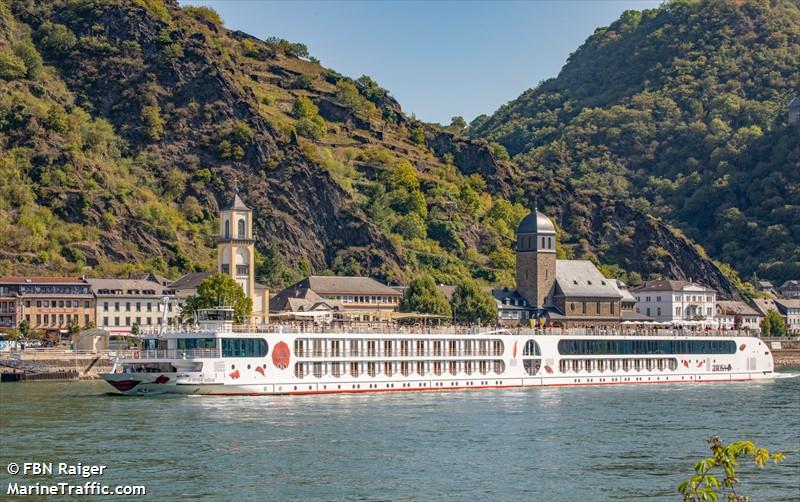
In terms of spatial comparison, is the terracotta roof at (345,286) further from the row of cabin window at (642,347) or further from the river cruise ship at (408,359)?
the row of cabin window at (642,347)

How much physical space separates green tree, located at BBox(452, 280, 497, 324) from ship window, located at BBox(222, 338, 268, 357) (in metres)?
43.8

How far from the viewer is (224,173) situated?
137 m

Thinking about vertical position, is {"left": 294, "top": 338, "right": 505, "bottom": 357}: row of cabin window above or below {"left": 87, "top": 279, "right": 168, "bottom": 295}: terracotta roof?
below

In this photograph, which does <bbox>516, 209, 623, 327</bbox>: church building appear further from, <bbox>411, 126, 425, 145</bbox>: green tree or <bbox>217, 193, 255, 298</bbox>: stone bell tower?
<bbox>411, 126, 425, 145</bbox>: green tree

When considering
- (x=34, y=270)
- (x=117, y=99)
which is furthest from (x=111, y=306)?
(x=117, y=99)

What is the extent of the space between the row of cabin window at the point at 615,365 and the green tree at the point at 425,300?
26948 mm

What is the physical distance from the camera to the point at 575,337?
8788cm

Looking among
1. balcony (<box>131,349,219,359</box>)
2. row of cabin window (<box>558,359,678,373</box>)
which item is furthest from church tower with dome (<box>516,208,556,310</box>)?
balcony (<box>131,349,219,359</box>)

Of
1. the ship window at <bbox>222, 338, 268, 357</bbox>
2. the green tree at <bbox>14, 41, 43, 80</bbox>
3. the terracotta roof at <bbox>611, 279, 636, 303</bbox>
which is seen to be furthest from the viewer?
the green tree at <bbox>14, 41, 43, 80</bbox>

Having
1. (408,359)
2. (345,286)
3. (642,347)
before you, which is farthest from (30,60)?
(642,347)

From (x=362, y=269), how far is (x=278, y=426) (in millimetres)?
76990

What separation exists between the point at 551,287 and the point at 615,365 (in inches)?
1320

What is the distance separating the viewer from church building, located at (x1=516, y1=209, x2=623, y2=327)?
121 metres

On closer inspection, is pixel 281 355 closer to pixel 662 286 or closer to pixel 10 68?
pixel 662 286
